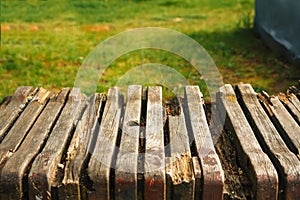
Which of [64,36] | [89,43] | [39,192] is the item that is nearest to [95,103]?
[39,192]

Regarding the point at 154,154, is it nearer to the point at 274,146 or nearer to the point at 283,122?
the point at 274,146

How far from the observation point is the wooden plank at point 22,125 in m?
3.12

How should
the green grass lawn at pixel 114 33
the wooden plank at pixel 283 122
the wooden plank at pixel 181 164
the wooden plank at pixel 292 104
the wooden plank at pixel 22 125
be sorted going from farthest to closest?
the green grass lawn at pixel 114 33
the wooden plank at pixel 292 104
the wooden plank at pixel 283 122
the wooden plank at pixel 22 125
the wooden plank at pixel 181 164

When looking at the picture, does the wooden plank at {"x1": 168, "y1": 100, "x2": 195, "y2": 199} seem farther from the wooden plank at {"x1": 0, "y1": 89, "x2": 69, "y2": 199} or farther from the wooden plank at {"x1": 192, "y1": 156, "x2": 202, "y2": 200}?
the wooden plank at {"x1": 0, "y1": 89, "x2": 69, "y2": 199}

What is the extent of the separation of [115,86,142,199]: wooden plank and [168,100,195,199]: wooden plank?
21cm

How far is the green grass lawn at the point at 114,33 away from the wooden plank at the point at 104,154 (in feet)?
9.25

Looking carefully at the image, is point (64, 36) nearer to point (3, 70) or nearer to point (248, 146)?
point (3, 70)

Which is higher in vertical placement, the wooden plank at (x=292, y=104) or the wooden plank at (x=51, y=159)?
the wooden plank at (x=292, y=104)

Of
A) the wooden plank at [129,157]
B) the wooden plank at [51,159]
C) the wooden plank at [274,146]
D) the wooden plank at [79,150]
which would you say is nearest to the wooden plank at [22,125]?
the wooden plank at [51,159]

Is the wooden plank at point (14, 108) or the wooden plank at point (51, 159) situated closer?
the wooden plank at point (51, 159)

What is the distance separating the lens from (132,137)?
3.22 meters

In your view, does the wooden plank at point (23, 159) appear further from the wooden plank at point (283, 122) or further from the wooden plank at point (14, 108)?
the wooden plank at point (283, 122)

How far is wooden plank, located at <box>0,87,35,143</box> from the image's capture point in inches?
140

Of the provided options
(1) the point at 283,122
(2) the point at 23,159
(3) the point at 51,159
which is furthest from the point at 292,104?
(2) the point at 23,159
